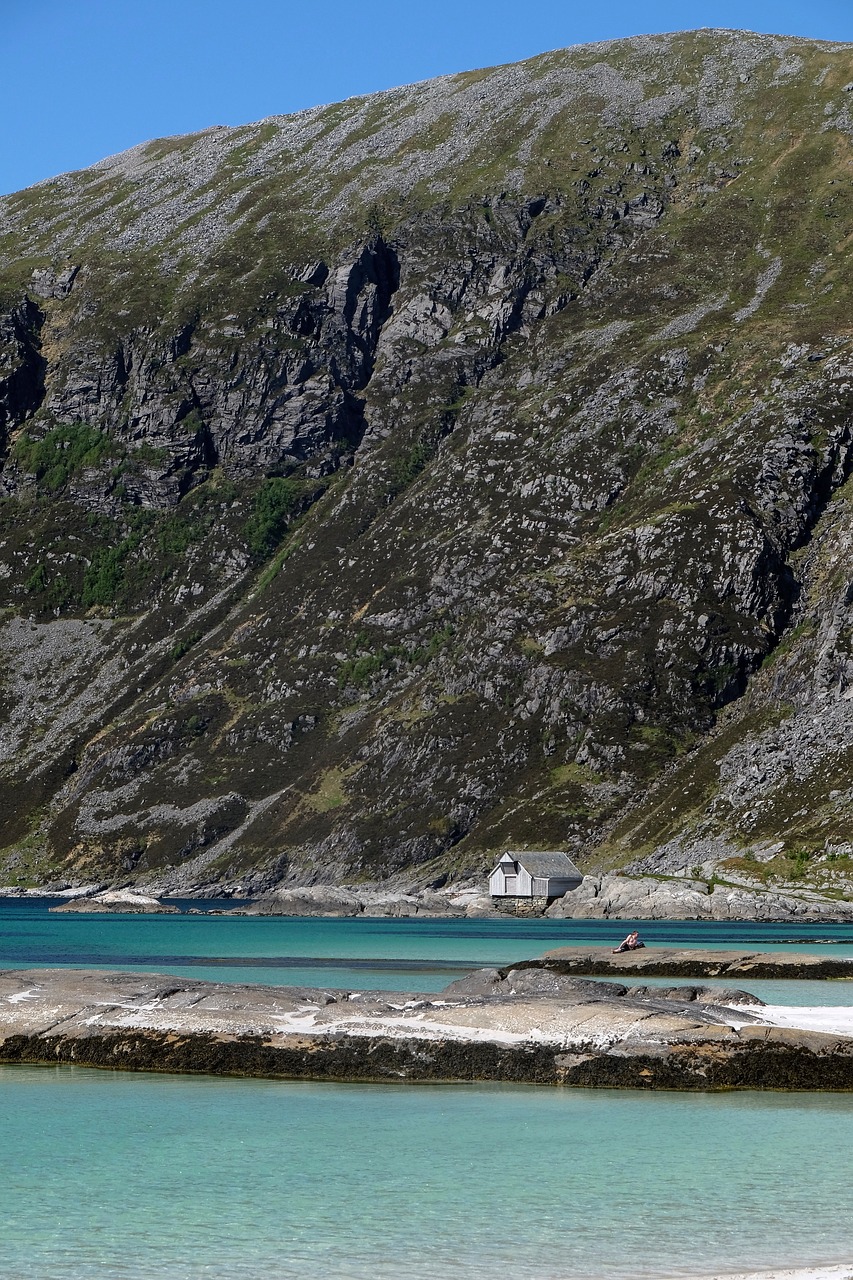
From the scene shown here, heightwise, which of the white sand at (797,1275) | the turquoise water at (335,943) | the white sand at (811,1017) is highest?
the white sand at (811,1017)

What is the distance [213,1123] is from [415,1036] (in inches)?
299

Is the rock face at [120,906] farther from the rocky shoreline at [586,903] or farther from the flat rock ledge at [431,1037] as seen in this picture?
the flat rock ledge at [431,1037]

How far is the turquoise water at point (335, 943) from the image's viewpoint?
66.3 m

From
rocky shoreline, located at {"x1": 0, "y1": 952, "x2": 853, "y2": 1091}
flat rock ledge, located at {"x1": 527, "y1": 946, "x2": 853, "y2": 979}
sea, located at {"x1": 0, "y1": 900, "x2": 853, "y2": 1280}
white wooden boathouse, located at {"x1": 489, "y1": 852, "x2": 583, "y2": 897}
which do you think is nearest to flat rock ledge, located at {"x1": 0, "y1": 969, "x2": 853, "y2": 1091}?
rocky shoreline, located at {"x1": 0, "y1": 952, "x2": 853, "y2": 1091}

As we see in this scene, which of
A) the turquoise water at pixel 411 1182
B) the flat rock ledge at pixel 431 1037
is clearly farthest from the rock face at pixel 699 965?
the turquoise water at pixel 411 1182

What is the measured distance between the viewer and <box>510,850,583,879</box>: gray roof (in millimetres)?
163625

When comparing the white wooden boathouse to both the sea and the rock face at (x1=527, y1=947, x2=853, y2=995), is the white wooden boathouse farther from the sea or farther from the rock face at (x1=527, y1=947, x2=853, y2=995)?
the sea

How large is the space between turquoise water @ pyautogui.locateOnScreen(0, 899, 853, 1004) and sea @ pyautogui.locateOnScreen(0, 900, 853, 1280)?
22932 mm

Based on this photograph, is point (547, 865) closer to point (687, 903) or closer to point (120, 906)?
point (687, 903)

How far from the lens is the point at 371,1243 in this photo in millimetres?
20250

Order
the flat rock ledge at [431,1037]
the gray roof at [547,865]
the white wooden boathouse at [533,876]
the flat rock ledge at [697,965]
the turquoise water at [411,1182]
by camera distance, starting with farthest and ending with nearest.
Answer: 1. the gray roof at [547,865]
2. the white wooden boathouse at [533,876]
3. the flat rock ledge at [697,965]
4. the flat rock ledge at [431,1037]
5. the turquoise water at [411,1182]

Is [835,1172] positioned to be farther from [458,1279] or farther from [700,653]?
[700,653]

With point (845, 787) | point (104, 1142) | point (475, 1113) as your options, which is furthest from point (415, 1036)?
point (845, 787)

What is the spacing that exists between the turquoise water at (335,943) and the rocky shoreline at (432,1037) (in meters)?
15.7
